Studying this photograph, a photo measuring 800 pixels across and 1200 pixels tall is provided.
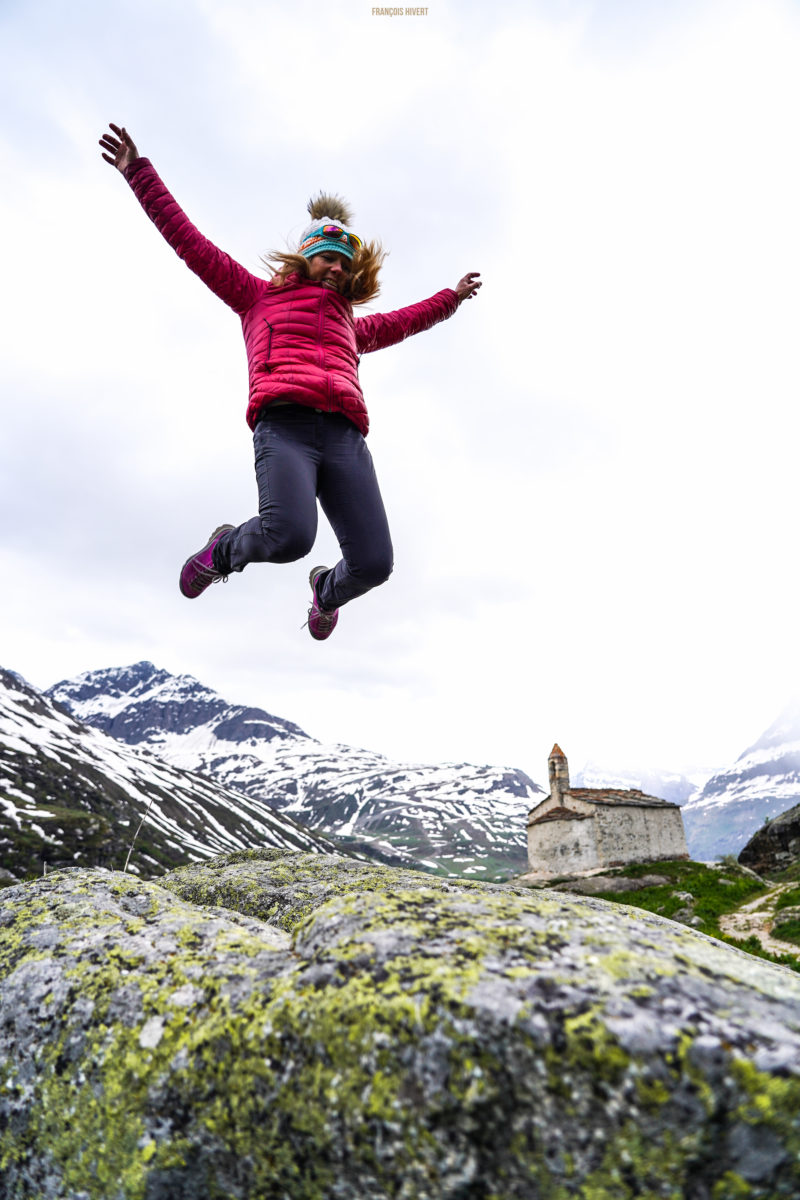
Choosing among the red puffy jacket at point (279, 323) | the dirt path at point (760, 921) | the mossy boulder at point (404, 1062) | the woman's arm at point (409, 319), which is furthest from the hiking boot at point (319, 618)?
the dirt path at point (760, 921)

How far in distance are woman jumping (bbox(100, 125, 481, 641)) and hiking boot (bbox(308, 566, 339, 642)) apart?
2.00 ft

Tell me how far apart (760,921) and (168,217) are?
980 inches

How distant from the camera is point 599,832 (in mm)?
60438

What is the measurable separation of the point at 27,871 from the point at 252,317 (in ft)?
431

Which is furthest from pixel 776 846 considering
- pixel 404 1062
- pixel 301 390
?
pixel 404 1062

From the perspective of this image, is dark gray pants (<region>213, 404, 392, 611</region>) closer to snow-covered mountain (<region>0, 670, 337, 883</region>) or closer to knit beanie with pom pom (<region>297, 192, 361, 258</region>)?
knit beanie with pom pom (<region>297, 192, 361, 258</region>)

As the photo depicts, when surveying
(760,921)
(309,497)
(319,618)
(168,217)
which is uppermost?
(168,217)

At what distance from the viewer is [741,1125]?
1.92 m

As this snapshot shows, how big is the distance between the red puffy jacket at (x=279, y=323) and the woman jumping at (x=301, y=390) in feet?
0.03

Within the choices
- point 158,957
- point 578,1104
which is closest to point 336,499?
point 158,957

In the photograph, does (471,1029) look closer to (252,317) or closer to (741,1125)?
(741,1125)

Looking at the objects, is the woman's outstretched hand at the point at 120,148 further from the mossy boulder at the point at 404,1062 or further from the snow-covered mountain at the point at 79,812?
the snow-covered mountain at the point at 79,812

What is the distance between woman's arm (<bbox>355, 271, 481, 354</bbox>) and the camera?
303 inches

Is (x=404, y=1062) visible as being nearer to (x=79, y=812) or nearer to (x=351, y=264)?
(x=351, y=264)
